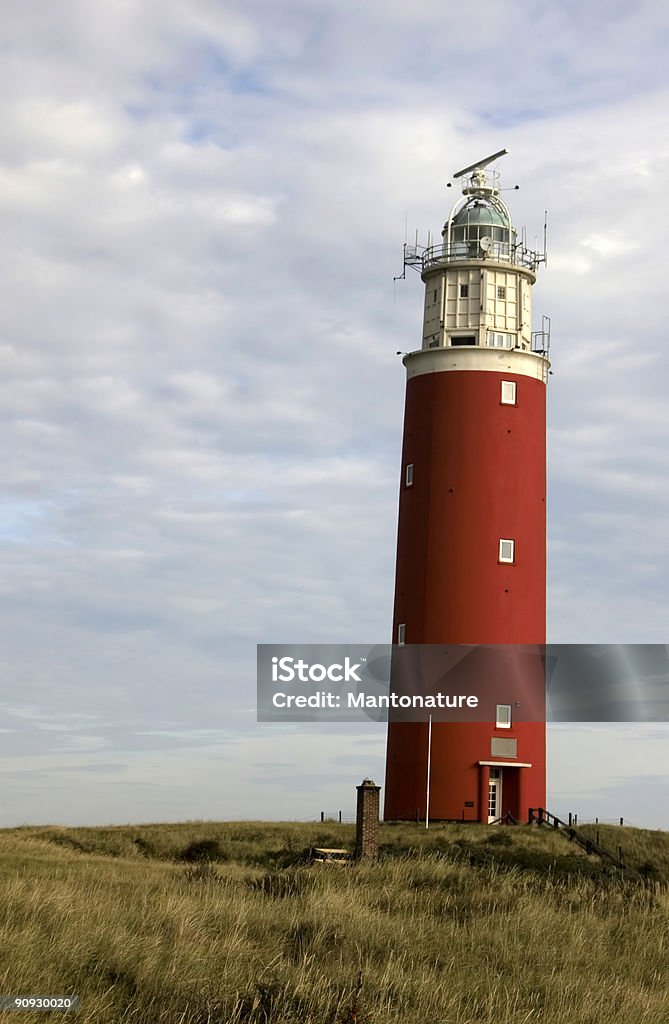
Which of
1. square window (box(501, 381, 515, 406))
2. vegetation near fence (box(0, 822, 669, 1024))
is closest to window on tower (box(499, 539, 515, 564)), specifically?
square window (box(501, 381, 515, 406))

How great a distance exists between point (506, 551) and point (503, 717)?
5.73 metres

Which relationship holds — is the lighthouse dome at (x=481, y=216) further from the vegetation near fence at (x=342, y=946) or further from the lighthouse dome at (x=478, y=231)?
the vegetation near fence at (x=342, y=946)

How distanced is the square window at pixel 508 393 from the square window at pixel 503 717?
10683 mm

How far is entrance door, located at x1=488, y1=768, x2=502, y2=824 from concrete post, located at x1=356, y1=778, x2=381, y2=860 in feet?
35.5

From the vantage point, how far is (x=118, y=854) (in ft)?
139

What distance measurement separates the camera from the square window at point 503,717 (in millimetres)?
45438

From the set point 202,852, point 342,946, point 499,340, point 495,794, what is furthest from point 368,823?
point 499,340

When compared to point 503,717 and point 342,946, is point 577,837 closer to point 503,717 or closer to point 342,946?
point 503,717

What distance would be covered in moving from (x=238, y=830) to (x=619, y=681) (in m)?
14.6

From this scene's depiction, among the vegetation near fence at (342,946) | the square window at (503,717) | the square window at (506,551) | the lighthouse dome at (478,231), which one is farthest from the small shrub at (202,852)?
the lighthouse dome at (478,231)

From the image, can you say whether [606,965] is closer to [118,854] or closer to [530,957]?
[530,957]

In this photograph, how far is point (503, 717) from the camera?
45.6 meters

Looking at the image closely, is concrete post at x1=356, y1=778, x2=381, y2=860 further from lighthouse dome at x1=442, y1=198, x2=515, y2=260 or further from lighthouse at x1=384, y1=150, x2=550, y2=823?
lighthouse dome at x1=442, y1=198, x2=515, y2=260

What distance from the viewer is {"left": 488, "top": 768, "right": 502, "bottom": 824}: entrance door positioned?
4519 centimetres
